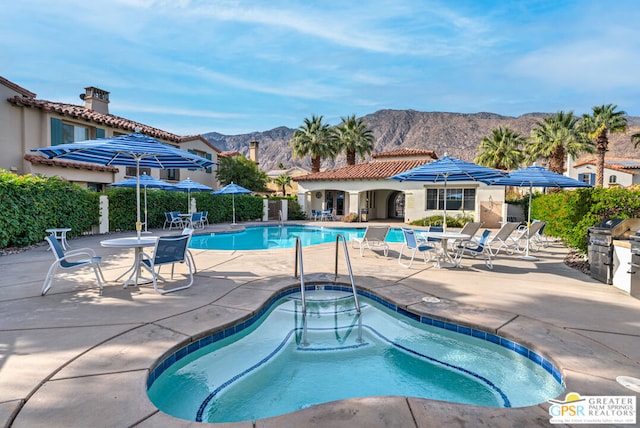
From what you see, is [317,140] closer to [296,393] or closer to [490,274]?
[490,274]

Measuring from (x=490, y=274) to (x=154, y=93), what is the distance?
74.8 feet

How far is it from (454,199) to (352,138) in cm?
1363

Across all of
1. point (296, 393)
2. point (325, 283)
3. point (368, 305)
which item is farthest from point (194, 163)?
point (296, 393)

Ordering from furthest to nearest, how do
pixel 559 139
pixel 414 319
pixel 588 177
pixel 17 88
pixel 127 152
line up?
pixel 588 177, pixel 559 139, pixel 17 88, pixel 127 152, pixel 414 319

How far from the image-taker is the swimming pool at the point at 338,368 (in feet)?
10.4

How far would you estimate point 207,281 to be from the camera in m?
6.33

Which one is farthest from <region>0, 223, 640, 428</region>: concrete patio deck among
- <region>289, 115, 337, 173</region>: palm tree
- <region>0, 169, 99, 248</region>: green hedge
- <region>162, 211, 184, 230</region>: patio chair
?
<region>289, 115, 337, 173</region>: palm tree

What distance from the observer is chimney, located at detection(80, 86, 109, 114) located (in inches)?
933

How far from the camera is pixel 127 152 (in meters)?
6.32

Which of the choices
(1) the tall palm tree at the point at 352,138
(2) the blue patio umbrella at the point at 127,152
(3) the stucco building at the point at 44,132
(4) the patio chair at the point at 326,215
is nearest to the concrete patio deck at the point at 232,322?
(2) the blue patio umbrella at the point at 127,152

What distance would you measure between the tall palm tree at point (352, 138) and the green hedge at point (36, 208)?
24755 mm

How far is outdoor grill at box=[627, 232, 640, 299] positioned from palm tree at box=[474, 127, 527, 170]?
30404mm

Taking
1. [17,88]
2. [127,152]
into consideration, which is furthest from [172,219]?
[127,152]

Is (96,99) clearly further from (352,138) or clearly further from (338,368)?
(338,368)
